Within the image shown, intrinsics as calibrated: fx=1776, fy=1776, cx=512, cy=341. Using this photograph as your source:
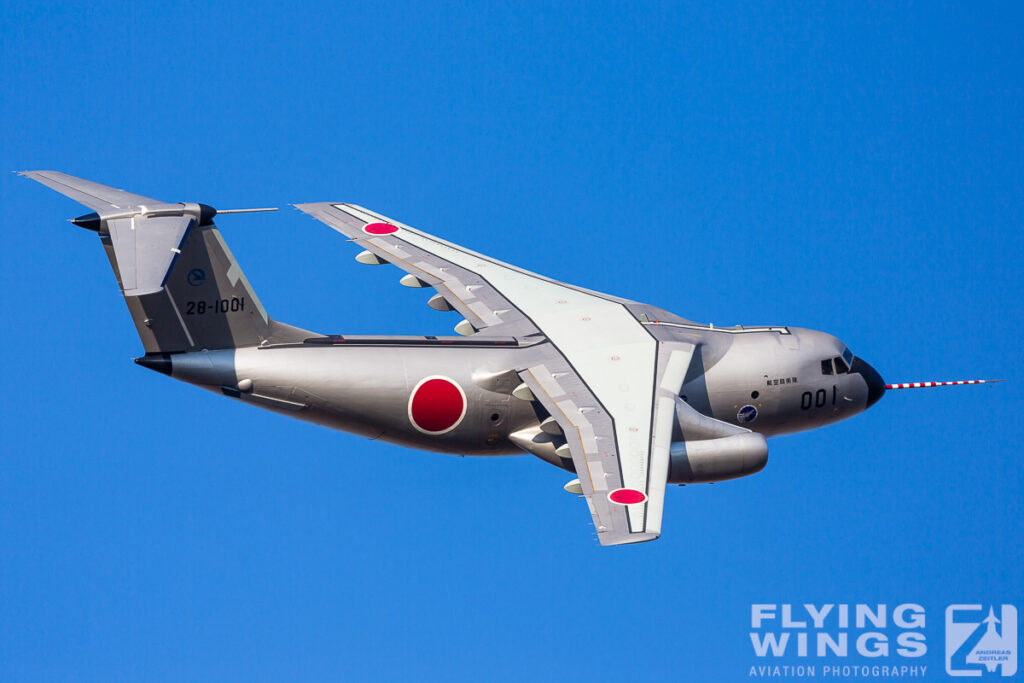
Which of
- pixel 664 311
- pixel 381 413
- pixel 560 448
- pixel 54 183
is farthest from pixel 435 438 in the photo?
pixel 54 183

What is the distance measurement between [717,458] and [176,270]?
453 inches

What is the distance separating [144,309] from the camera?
35.5m

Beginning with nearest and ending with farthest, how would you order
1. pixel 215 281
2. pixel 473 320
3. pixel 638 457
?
1. pixel 638 457
2. pixel 215 281
3. pixel 473 320

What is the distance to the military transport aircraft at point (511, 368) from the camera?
34.5 meters

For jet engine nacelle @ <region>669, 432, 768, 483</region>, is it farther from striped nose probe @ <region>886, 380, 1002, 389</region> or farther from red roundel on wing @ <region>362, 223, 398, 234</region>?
red roundel on wing @ <region>362, 223, 398, 234</region>

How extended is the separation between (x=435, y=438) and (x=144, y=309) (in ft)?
21.9

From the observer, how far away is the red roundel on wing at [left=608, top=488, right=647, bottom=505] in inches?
1275

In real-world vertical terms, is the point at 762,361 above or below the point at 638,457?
above

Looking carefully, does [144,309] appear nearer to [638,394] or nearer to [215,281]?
[215,281]

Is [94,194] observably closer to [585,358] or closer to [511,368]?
[511,368]

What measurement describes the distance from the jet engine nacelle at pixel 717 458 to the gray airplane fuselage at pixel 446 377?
8.28 feet

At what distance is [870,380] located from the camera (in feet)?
132

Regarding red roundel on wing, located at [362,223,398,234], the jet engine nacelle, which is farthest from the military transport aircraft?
red roundel on wing, located at [362,223,398,234]

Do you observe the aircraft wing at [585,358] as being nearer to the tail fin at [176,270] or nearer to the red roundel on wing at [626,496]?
the red roundel on wing at [626,496]
